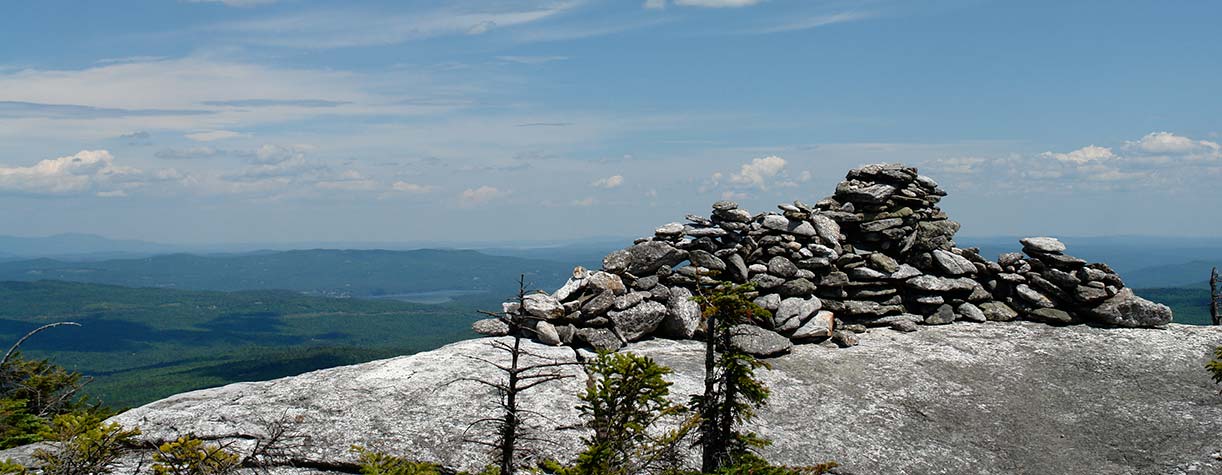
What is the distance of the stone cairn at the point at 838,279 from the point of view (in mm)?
19203

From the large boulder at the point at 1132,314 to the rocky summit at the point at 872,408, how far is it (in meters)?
0.85

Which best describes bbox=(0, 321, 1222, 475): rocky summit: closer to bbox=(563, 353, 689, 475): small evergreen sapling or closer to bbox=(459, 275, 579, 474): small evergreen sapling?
A: bbox=(459, 275, 579, 474): small evergreen sapling

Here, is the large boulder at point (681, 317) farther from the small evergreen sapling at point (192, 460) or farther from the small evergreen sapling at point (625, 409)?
the small evergreen sapling at point (192, 460)

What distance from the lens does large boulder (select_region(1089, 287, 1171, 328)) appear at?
20.0 m

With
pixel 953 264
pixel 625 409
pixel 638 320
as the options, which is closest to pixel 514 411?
pixel 625 409

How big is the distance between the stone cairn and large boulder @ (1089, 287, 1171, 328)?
0.03 meters

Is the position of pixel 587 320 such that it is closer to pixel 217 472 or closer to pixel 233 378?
pixel 217 472

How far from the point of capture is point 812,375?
17.2 meters

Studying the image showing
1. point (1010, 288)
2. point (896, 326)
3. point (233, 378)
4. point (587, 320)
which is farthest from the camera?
point (233, 378)

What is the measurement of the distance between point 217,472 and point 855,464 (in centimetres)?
1079

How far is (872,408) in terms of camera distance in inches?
624

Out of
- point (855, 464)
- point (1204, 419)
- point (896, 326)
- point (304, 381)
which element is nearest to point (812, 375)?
point (855, 464)

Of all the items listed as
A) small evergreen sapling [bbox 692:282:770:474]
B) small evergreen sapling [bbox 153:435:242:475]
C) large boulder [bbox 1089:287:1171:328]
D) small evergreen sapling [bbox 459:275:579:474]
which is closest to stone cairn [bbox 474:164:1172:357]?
large boulder [bbox 1089:287:1171:328]

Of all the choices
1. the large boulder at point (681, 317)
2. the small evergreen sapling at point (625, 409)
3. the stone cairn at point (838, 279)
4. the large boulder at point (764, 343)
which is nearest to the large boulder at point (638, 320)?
the stone cairn at point (838, 279)
